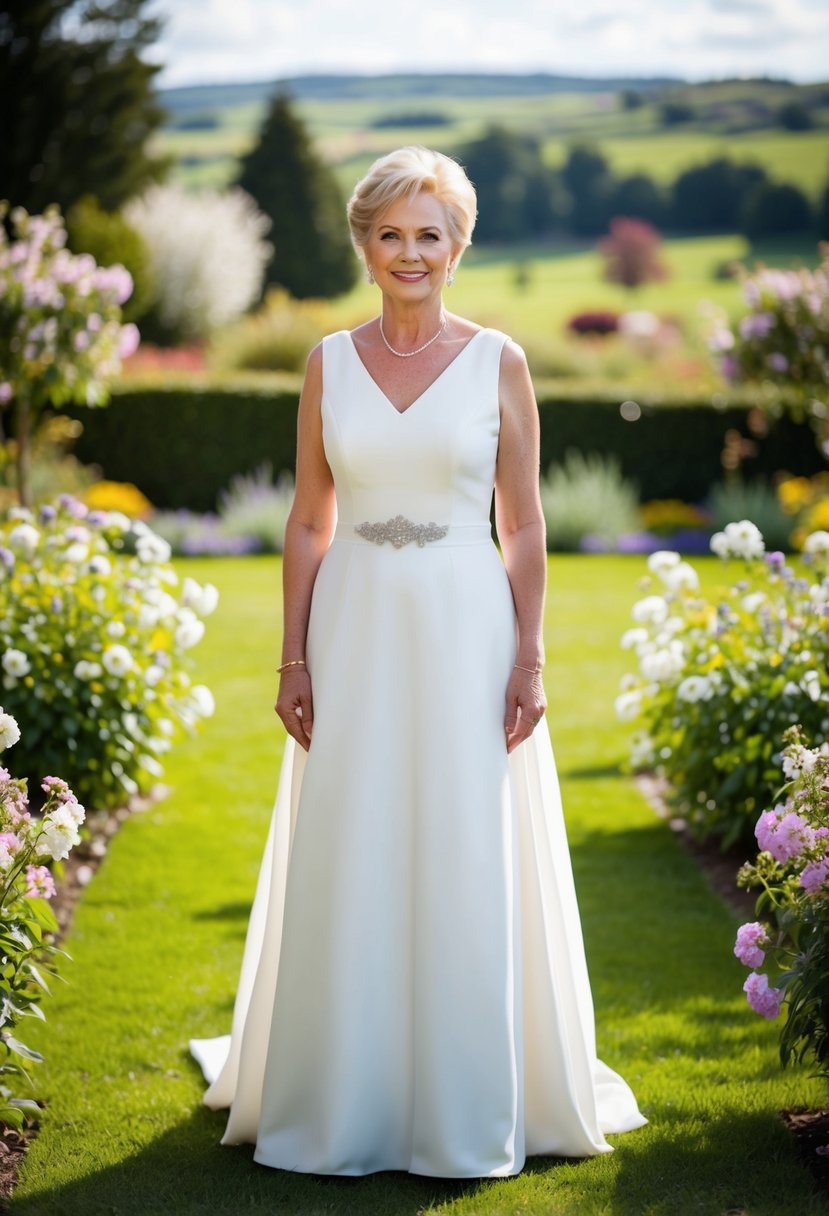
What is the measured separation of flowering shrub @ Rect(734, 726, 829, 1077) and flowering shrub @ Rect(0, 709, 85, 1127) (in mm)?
1458

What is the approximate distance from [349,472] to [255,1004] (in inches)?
49.3

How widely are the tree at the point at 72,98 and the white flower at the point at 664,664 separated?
928 inches

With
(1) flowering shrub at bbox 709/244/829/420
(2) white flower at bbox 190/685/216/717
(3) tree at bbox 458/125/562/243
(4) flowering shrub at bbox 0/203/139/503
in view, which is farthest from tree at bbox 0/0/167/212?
(2) white flower at bbox 190/685/216/717

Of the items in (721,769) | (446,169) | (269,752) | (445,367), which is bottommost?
(269,752)

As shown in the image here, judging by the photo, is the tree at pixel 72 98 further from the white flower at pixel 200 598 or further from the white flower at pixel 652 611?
the white flower at pixel 652 611

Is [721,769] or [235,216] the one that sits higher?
[235,216]

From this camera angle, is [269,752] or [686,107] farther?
[686,107]

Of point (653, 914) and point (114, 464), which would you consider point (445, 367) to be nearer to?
point (653, 914)

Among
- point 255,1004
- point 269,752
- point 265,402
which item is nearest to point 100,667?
point 269,752

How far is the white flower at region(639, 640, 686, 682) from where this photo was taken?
534 centimetres

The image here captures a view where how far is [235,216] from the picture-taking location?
88.8ft

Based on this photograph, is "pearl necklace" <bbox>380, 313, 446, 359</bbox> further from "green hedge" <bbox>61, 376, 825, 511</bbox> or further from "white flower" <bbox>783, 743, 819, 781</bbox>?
"green hedge" <bbox>61, 376, 825, 511</bbox>

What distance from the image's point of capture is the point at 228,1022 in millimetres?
3988

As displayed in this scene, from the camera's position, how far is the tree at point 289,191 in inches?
1305
